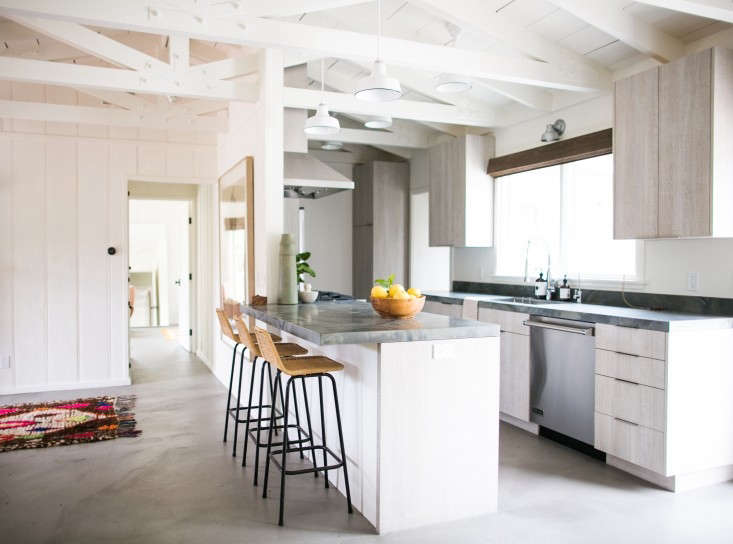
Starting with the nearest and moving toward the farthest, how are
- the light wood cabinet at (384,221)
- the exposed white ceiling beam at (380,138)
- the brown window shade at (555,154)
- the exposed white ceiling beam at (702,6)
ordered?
the exposed white ceiling beam at (702,6)
the brown window shade at (555,154)
the exposed white ceiling beam at (380,138)
the light wood cabinet at (384,221)

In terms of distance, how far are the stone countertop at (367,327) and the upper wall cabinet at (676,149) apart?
4.81 feet

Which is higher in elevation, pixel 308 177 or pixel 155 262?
pixel 308 177

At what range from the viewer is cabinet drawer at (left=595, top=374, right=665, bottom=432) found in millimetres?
3229

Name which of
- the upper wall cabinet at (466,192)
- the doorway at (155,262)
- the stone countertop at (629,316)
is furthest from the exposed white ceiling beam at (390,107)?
the doorway at (155,262)

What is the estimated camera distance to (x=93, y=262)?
5.95 meters

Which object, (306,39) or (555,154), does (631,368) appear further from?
(306,39)

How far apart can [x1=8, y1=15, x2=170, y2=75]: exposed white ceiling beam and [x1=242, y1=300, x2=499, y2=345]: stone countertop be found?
6.53 feet

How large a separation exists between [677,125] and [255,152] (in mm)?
2911

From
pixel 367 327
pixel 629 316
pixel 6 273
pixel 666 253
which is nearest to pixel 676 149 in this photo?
pixel 666 253

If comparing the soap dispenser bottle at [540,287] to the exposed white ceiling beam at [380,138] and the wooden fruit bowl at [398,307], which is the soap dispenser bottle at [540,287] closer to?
the wooden fruit bowl at [398,307]

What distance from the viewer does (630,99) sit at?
148 inches

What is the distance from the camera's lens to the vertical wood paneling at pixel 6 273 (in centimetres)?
566

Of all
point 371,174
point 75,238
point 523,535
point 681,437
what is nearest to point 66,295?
point 75,238

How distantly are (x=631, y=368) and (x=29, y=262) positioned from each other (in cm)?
532
